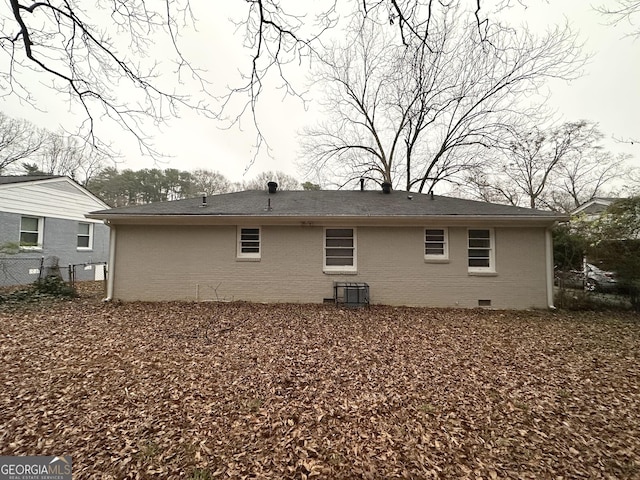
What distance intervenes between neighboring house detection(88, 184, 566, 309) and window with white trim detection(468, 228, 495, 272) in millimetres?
30

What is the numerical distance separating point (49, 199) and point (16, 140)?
11319mm

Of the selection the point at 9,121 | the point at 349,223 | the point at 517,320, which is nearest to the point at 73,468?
the point at 349,223

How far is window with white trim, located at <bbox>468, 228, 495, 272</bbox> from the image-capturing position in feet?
25.9

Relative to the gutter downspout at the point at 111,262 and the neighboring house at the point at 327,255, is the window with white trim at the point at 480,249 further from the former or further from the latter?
the gutter downspout at the point at 111,262

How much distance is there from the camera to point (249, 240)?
27.0ft

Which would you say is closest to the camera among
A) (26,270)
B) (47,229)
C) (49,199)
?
(26,270)

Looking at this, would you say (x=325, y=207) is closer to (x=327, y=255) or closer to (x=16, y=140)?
(x=327, y=255)

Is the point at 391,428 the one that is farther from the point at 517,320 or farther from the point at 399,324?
the point at 517,320

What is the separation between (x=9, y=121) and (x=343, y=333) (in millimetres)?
25991

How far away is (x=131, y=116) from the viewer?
3949mm

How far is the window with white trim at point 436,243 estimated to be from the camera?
794cm

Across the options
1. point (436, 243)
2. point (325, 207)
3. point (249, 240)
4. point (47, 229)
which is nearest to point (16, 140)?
point (47, 229)

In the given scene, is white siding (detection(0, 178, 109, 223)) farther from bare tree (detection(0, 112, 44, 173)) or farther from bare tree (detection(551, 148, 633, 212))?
bare tree (detection(551, 148, 633, 212))

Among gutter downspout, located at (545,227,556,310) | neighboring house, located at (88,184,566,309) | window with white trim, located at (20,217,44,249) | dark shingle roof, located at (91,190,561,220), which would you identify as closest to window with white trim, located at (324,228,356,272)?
neighboring house, located at (88,184,566,309)
